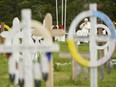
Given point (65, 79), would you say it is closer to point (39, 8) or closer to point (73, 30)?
point (73, 30)

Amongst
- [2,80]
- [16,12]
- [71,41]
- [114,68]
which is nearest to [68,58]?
[114,68]

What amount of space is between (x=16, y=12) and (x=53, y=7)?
4082 mm

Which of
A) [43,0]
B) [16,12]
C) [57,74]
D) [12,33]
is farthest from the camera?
[43,0]

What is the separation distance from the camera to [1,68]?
41.0 ft

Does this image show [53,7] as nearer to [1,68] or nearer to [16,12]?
[16,12]

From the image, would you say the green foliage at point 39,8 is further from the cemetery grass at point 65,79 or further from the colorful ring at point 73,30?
the colorful ring at point 73,30

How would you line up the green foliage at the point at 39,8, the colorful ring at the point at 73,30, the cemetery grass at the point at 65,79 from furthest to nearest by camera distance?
the green foliage at the point at 39,8, the cemetery grass at the point at 65,79, the colorful ring at the point at 73,30

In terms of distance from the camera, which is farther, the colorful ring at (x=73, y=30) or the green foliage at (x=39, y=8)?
the green foliage at (x=39, y=8)

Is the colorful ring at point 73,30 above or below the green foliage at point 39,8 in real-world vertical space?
below

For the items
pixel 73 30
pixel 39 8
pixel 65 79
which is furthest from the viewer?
pixel 39 8

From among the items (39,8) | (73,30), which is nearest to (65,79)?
(73,30)

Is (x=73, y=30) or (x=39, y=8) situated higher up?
(x=39, y=8)

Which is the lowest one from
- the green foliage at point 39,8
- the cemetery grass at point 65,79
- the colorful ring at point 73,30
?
the cemetery grass at point 65,79

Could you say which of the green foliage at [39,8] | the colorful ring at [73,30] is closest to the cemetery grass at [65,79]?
the colorful ring at [73,30]
